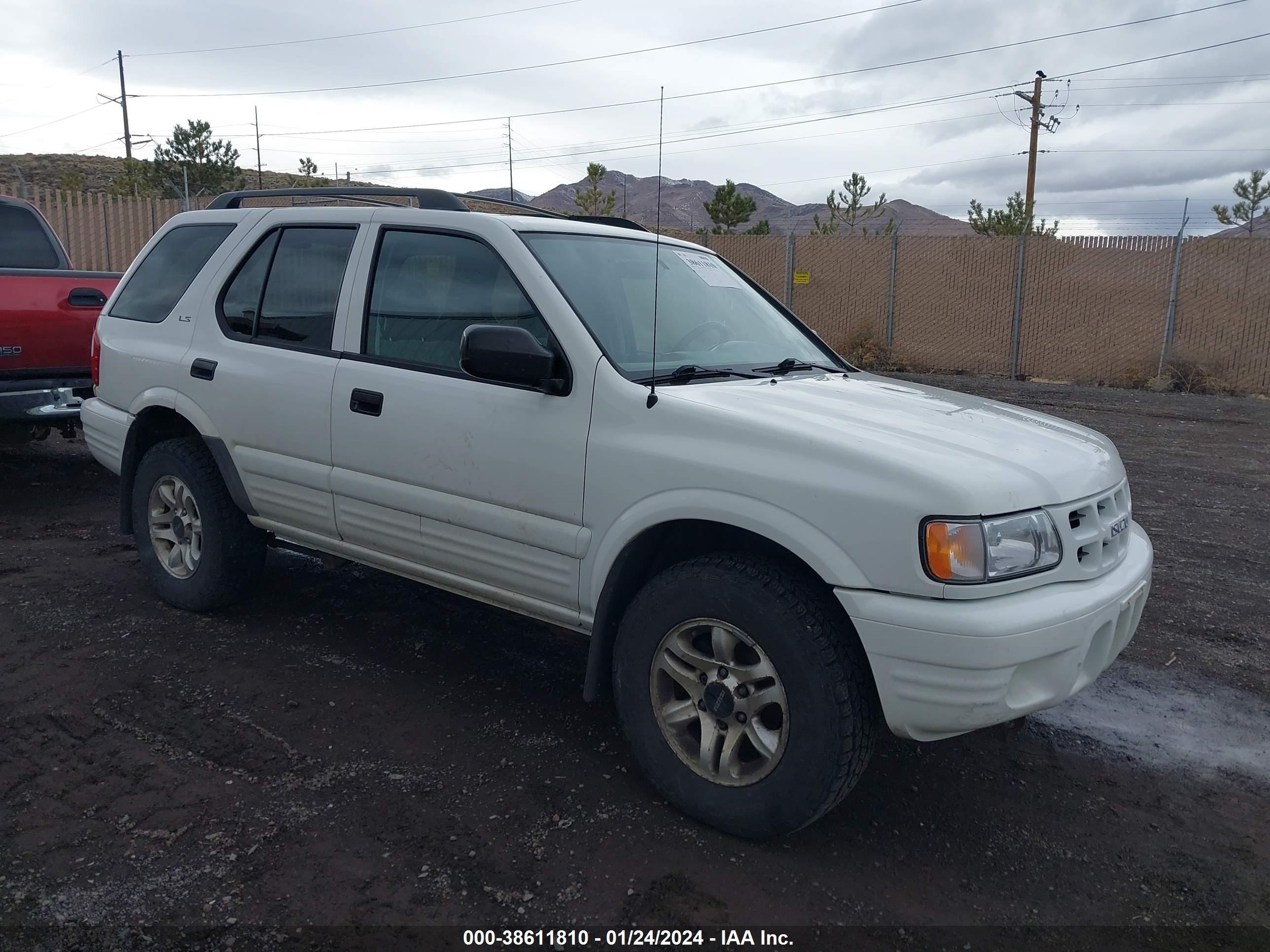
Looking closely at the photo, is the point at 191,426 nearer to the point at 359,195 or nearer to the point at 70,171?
the point at 359,195

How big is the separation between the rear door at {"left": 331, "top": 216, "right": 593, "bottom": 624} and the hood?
21.2 inches

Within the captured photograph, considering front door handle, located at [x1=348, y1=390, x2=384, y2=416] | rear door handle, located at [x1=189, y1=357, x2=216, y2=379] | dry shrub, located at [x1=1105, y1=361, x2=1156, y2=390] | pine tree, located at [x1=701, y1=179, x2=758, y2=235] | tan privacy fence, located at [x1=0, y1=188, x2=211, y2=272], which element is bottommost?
dry shrub, located at [x1=1105, y1=361, x2=1156, y2=390]

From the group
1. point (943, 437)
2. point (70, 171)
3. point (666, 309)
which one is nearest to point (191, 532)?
point (666, 309)

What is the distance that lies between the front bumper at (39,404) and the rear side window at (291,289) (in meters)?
2.83

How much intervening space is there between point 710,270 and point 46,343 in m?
4.88

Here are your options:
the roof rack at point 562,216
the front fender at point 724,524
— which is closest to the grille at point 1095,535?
the front fender at point 724,524

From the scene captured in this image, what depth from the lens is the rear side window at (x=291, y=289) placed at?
420 centimetres

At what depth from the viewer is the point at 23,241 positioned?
8250 millimetres

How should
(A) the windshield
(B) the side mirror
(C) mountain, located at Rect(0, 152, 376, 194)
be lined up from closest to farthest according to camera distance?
(B) the side mirror < (A) the windshield < (C) mountain, located at Rect(0, 152, 376, 194)

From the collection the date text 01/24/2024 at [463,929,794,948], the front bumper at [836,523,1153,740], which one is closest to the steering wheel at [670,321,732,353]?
the front bumper at [836,523,1153,740]

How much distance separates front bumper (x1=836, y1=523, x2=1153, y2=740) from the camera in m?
2.62

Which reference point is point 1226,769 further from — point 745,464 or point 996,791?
point 745,464

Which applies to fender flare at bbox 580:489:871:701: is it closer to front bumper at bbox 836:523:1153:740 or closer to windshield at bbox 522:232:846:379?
front bumper at bbox 836:523:1153:740

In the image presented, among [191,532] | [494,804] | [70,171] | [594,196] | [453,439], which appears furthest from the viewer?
[70,171]
